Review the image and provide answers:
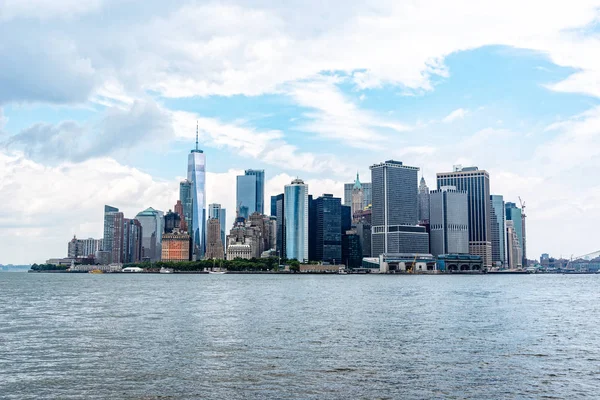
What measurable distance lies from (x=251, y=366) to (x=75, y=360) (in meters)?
13.9

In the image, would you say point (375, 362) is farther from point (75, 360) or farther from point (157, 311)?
point (157, 311)

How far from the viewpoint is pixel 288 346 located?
54438 mm

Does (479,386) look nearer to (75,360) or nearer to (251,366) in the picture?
(251,366)

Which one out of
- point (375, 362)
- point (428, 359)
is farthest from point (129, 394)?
point (428, 359)

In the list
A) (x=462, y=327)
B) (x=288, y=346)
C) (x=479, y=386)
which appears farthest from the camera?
(x=462, y=327)

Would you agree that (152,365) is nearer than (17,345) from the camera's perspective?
Yes

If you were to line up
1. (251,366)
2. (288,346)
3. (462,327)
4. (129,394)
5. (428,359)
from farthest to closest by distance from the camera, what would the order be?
(462,327), (288,346), (428,359), (251,366), (129,394)

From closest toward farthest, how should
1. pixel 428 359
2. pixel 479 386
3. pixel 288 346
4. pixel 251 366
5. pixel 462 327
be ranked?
pixel 479 386 → pixel 251 366 → pixel 428 359 → pixel 288 346 → pixel 462 327

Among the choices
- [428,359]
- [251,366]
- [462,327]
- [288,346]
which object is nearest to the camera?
[251,366]

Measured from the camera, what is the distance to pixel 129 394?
36969 millimetres

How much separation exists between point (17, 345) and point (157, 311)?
35051 mm

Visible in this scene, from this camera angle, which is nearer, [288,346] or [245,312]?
[288,346]

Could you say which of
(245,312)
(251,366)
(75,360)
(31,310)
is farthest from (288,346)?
(31,310)

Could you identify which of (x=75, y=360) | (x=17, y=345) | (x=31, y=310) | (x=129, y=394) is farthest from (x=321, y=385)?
(x=31, y=310)
